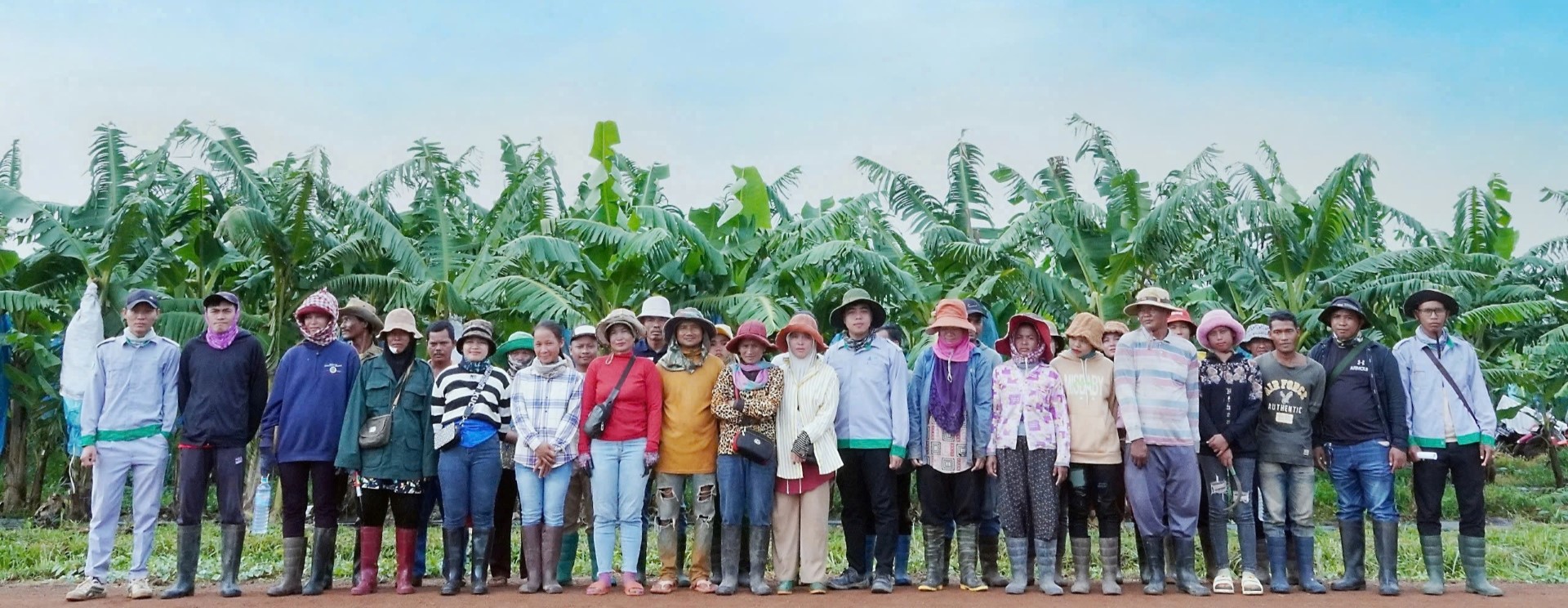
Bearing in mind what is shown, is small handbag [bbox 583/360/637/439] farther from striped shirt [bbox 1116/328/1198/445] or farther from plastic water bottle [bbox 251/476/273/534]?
plastic water bottle [bbox 251/476/273/534]

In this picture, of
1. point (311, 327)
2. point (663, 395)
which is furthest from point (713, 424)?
point (311, 327)

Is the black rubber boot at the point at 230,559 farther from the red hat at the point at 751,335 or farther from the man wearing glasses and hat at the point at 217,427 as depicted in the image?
the red hat at the point at 751,335

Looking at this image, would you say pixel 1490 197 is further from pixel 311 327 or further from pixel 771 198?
pixel 311 327

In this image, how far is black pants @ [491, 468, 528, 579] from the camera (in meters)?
6.44

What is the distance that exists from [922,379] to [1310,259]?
22.1 feet

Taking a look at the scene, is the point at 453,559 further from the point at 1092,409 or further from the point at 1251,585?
the point at 1251,585

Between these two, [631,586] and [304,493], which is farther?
[304,493]

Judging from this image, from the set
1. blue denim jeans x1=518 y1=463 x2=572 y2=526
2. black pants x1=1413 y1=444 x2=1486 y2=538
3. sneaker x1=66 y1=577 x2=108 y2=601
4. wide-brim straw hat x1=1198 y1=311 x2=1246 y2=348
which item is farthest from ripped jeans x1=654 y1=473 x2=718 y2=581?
black pants x1=1413 y1=444 x2=1486 y2=538

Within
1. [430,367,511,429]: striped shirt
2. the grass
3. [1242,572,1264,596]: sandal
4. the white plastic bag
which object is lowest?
the grass

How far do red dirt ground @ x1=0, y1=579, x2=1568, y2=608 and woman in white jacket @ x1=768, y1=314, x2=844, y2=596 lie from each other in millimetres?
199

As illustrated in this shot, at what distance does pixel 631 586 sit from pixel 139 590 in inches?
102

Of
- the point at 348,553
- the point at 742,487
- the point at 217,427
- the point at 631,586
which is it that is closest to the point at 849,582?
the point at 742,487

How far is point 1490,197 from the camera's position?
501 inches

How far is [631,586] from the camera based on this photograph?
19.5 ft
